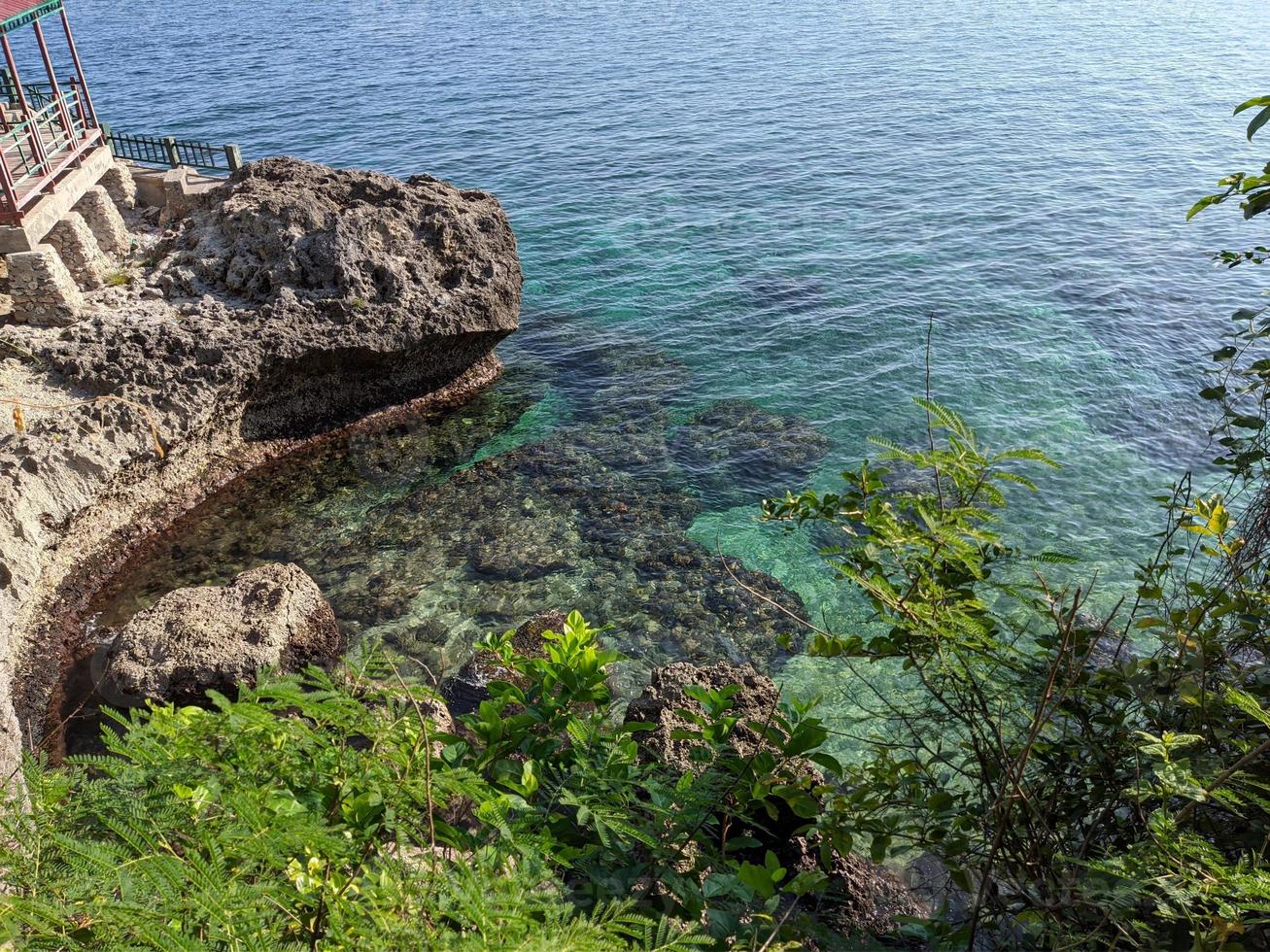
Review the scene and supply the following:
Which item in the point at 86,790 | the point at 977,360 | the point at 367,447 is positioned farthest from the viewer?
the point at 977,360

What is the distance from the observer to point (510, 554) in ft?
37.6

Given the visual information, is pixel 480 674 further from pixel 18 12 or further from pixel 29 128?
pixel 18 12

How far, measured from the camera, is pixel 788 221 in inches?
862

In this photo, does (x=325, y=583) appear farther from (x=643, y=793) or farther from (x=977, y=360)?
(x=977, y=360)

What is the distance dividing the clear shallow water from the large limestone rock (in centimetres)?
86

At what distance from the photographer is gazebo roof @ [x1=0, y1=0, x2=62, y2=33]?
14.0m

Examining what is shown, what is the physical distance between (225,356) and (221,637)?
4.86m

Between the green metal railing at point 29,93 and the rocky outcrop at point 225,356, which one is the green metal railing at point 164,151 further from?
the rocky outcrop at point 225,356

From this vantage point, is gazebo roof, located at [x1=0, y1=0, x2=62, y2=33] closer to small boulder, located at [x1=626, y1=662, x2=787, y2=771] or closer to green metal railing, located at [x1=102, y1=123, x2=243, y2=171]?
green metal railing, located at [x1=102, y1=123, x2=243, y2=171]

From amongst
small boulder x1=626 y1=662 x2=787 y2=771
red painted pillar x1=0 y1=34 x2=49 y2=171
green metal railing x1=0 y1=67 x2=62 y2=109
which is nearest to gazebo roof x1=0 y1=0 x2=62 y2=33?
red painted pillar x1=0 y1=34 x2=49 y2=171

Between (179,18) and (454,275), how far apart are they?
45.2 metres

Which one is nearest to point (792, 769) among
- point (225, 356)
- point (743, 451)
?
point (743, 451)

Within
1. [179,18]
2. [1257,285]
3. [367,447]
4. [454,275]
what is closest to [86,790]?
[367,447]

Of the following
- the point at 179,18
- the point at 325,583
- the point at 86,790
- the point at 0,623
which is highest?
the point at 179,18
